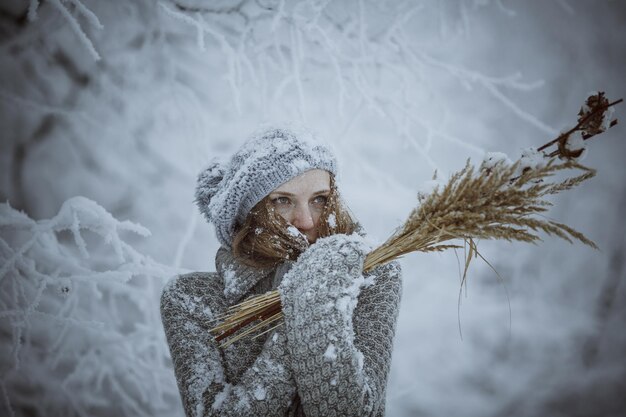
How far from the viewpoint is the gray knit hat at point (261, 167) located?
46.9 inches

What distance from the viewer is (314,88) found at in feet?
9.43

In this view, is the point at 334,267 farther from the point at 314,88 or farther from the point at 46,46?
the point at 46,46

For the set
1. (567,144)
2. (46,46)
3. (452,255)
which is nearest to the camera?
(567,144)

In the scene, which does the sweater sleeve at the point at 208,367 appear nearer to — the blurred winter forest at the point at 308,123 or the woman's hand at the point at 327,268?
the woman's hand at the point at 327,268

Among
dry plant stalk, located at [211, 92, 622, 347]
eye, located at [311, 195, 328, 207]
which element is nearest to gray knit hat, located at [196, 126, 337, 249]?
eye, located at [311, 195, 328, 207]

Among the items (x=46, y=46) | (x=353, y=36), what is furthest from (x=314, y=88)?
(x=46, y=46)

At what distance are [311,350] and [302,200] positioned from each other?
53 centimetres

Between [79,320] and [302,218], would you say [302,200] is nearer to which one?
[302,218]

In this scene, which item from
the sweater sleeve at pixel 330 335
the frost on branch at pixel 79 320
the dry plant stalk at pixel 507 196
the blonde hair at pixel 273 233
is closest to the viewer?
the dry plant stalk at pixel 507 196

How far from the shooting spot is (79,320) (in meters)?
2.40

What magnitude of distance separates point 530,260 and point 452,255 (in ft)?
2.89

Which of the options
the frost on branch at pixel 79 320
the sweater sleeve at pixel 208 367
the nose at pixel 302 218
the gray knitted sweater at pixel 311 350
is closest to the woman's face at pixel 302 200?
the nose at pixel 302 218

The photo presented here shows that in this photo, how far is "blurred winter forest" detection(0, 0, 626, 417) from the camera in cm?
237

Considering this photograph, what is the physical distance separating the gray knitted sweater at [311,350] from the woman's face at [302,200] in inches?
8.7
